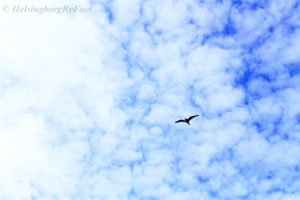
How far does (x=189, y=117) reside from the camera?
5503 centimetres
